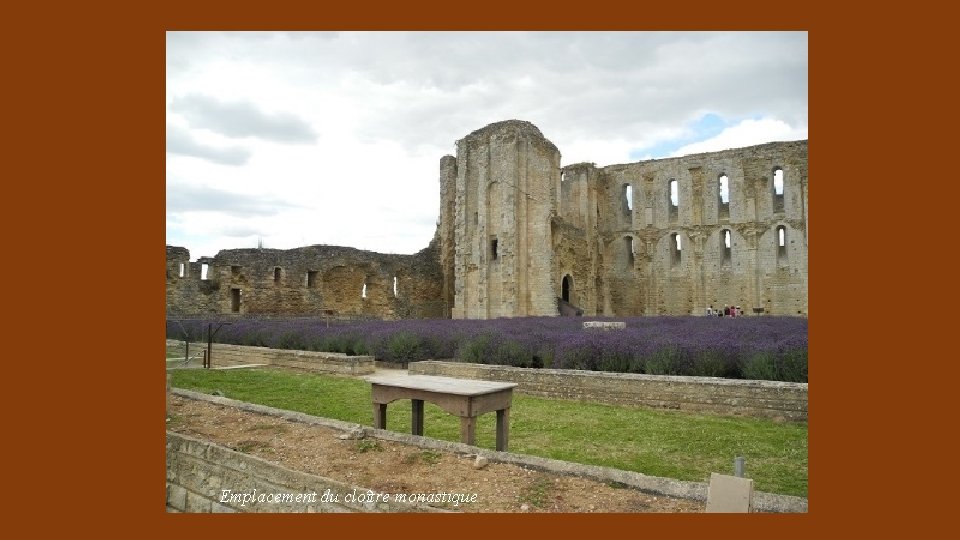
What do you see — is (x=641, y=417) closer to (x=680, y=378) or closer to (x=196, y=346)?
(x=680, y=378)

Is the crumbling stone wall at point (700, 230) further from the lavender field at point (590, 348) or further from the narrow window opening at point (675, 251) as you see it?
the lavender field at point (590, 348)

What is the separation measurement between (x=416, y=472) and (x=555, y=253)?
25.7 m

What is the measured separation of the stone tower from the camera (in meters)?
27.5

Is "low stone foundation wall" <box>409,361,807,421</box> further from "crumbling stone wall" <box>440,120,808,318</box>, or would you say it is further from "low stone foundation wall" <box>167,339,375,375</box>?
"crumbling stone wall" <box>440,120,808,318</box>

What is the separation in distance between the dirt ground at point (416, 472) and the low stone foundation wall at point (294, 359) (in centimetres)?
610

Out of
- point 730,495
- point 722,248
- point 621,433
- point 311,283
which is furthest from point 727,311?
point 730,495

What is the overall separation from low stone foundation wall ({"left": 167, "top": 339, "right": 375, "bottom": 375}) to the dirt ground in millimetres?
6097

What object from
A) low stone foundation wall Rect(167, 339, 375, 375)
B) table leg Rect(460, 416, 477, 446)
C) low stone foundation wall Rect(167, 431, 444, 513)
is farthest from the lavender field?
low stone foundation wall Rect(167, 431, 444, 513)

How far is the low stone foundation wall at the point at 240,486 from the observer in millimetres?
4066

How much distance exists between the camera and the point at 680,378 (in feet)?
28.2

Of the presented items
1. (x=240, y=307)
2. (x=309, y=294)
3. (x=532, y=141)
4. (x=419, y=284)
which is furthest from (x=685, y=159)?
(x=240, y=307)

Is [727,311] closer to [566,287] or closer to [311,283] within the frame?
[566,287]

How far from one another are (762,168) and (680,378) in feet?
95.6

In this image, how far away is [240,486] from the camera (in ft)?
16.1
